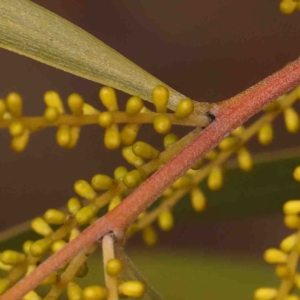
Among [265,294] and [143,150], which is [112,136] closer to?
[143,150]

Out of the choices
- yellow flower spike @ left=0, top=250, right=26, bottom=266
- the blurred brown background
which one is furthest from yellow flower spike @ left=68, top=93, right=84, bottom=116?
the blurred brown background

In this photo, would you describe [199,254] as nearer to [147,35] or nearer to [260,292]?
[260,292]

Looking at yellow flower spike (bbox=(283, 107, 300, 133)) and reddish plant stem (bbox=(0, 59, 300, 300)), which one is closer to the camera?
reddish plant stem (bbox=(0, 59, 300, 300))

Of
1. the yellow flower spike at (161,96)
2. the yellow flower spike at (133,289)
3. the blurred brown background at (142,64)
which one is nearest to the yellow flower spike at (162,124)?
the yellow flower spike at (161,96)

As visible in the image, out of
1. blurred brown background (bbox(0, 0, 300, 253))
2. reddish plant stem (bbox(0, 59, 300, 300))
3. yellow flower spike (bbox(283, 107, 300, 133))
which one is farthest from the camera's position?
blurred brown background (bbox(0, 0, 300, 253))

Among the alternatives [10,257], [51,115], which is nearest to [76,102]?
[51,115]

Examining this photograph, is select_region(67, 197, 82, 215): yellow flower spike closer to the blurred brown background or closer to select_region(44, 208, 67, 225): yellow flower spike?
select_region(44, 208, 67, 225): yellow flower spike
